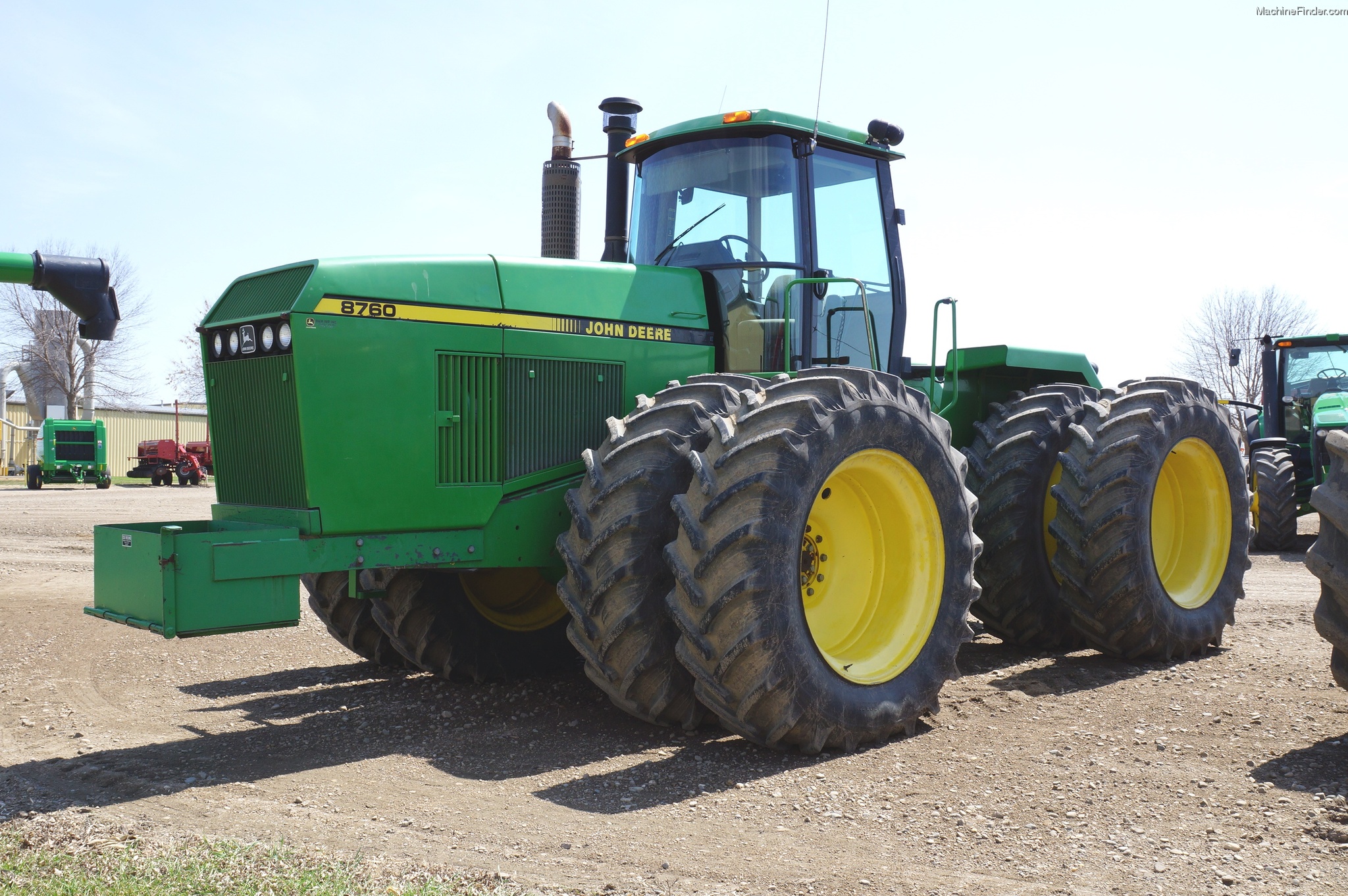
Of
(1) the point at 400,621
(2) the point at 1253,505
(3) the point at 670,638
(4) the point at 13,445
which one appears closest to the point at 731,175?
(3) the point at 670,638

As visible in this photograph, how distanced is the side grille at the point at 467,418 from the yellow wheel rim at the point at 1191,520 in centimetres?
465

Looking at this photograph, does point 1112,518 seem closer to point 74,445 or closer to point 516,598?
point 516,598

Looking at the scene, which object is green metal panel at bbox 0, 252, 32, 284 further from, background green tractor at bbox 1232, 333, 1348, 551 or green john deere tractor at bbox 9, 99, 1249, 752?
background green tractor at bbox 1232, 333, 1348, 551

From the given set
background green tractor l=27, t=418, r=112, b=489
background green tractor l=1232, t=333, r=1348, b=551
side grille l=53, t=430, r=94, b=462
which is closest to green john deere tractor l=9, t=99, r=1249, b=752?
background green tractor l=1232, t=333, r=1348, b=551

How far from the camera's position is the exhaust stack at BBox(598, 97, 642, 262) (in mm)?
6977

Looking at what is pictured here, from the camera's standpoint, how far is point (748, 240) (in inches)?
244

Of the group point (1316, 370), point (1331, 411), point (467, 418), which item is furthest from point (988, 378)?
point (1316, 370)

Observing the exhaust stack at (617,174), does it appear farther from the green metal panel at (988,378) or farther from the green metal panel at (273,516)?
the green metal panel at (273,516)

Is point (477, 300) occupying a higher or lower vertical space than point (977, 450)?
higher

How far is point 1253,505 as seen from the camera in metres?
12.5

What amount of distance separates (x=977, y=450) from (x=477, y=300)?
363 centimetres

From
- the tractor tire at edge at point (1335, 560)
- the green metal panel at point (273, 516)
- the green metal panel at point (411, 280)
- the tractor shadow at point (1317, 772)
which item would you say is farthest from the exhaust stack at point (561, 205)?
the tractor shadow at point (1317, 772)

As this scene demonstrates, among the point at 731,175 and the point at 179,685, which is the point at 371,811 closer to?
the point at 179,685

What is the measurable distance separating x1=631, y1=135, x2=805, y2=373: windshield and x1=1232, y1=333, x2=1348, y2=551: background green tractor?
9757mm
